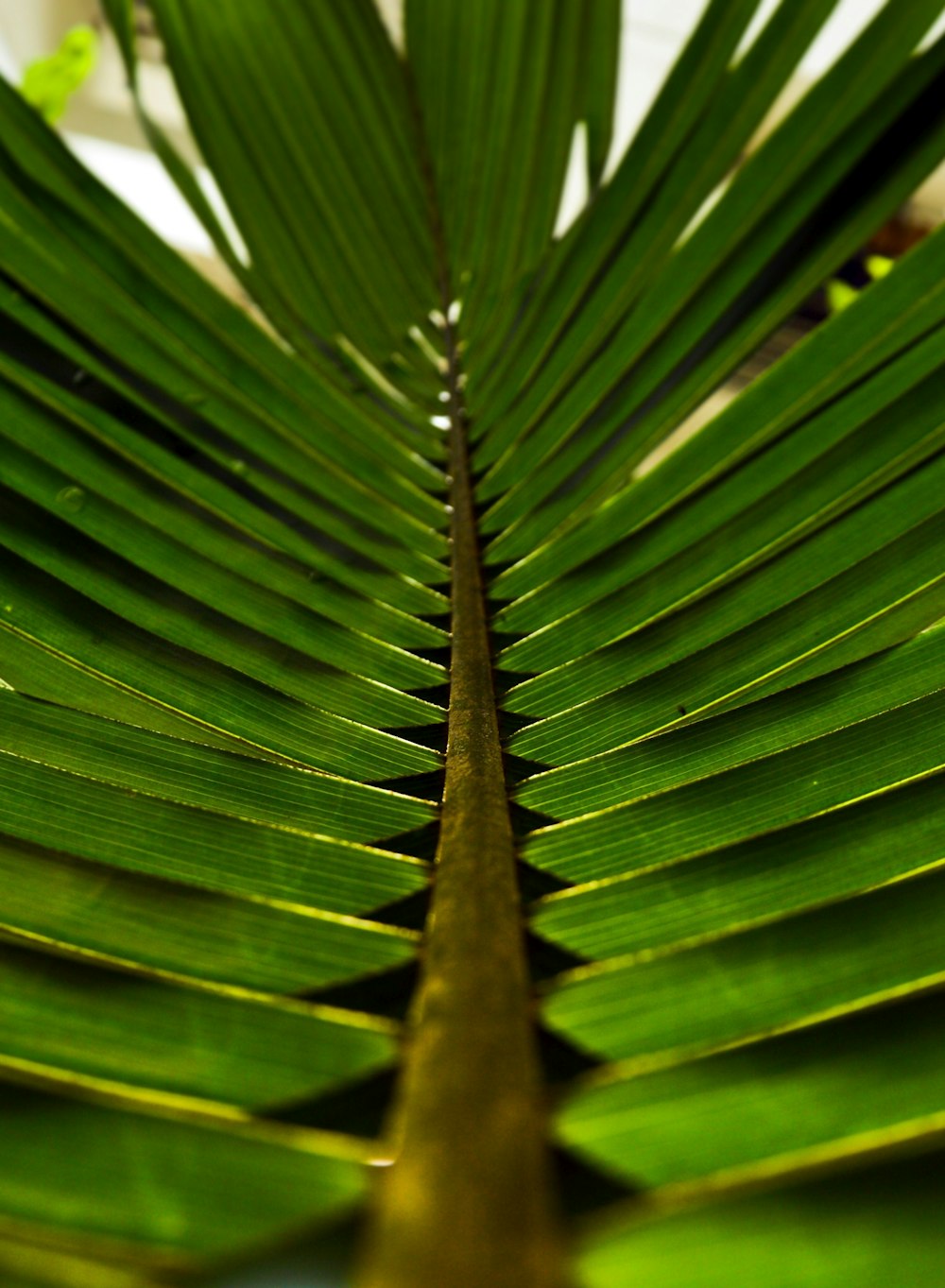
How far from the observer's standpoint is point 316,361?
82cm

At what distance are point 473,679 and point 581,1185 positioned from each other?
0.33 metres

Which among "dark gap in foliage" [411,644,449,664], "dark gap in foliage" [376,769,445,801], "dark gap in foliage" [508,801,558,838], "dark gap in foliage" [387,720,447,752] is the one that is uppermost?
"dark gap in foliage" [411,644,449,664]

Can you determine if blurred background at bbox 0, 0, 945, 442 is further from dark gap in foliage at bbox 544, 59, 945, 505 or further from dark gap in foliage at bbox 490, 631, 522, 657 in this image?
dark gap in foliage at bbox 490, 631, 522, 657

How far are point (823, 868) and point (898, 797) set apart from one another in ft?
0.15

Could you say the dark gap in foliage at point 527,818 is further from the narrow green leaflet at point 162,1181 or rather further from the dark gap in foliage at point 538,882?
the narrow green leaflet at point 162,1181

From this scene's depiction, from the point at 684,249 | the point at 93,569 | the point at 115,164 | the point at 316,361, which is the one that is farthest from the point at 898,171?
the point at 115,164

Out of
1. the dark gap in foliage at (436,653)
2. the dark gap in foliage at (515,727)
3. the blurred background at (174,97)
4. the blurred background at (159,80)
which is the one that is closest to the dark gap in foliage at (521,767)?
the dark gap in foliage at (515,727)

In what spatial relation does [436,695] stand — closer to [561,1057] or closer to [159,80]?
[561,1057]

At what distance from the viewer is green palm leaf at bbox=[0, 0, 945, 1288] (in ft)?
0.70

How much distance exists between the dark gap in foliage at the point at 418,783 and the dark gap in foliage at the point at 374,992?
141 mm

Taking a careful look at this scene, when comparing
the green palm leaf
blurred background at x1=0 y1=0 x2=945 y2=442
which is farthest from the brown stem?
blurred background at x1=0 y1=0 x2=945 y2=442

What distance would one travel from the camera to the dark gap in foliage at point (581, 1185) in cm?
22

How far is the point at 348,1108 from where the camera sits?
0.25 metres

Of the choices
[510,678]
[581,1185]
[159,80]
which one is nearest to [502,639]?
[510,678]
